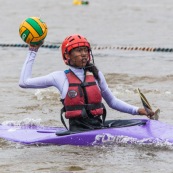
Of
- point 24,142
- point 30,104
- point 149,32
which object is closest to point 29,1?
point 149,32

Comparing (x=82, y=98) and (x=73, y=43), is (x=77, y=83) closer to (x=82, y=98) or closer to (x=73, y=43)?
(x=82, y=98)

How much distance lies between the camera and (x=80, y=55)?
26.5ft

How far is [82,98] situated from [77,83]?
18 centimetres

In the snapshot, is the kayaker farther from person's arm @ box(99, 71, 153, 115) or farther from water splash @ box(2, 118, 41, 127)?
water splash @ box(2, 118, 41, 127)

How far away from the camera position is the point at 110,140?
809 cm

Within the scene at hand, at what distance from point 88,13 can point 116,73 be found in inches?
489

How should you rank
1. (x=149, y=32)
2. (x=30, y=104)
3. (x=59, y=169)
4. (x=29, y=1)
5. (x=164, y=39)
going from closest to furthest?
1. (x=59, y=169)
2. (x=30, y=104)
3. (x=164, y=39)
4. (x=149, y=32)
5. (x=29, y=1)

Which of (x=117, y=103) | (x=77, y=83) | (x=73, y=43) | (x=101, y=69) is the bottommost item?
(x=101, y=69)

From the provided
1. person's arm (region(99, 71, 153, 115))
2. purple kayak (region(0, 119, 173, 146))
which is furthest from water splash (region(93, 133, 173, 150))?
person's arm (region(99, 71, 153, 115))

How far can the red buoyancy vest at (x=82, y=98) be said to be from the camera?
319 inches

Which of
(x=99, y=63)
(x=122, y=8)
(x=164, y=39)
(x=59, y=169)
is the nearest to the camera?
(x=59, y=169)

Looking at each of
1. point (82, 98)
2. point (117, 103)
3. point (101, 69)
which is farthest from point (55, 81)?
point (101, 69)

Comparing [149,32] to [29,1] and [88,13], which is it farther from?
[29,1]

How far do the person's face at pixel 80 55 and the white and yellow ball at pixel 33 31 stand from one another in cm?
43
